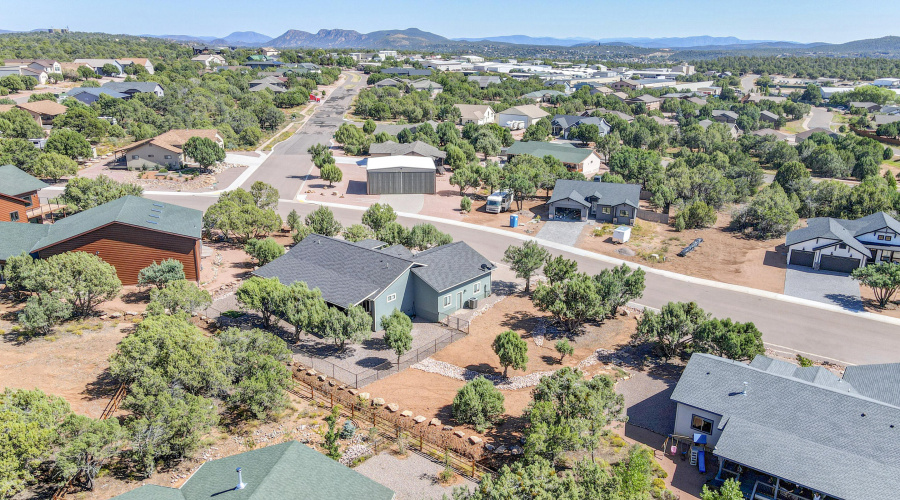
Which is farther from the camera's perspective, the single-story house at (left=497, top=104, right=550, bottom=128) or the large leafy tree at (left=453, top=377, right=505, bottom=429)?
the single-story house at (left=497, top=104, right=550, bottom=128)

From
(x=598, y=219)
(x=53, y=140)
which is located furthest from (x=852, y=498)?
(x=53, y=140)

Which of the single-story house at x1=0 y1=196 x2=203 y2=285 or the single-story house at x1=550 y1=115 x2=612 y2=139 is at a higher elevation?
the single-story house at x1=550 y1=115 x2=612 y2=139

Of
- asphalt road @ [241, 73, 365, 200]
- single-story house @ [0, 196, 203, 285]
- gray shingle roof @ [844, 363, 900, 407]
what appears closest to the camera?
gray shingle roof @ [844, 363, 900, 407]

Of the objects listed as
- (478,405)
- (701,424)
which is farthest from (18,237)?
(701,424)

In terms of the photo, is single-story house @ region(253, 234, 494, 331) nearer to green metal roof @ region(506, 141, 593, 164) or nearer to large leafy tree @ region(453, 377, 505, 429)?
large leafy tree @ region(453, 377, 505, 429)

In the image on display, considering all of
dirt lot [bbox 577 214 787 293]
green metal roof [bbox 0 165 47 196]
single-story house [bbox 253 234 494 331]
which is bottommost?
dirt lot [bbox 577 214 787 293]

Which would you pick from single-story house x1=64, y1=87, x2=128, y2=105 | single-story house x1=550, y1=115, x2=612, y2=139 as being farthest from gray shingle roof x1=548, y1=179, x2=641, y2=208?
single-story house x1=64, y1=87, x2=128, y2=105

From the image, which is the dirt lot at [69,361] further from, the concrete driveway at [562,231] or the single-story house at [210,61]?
the single-story house at [210,61]
